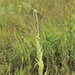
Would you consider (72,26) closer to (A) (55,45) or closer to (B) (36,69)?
(A) (55,45)

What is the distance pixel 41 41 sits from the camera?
1.98m

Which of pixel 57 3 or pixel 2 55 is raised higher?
pixel 57 3

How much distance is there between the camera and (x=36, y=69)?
187 cm

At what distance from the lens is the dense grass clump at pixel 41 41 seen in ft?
6.06

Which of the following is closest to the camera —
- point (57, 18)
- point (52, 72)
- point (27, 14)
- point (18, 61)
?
point (52, 72)

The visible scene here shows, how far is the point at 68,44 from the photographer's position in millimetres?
1949

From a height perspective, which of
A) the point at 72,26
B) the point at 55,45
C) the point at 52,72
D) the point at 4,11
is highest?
the point at 4,11

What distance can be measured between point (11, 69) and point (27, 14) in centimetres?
84

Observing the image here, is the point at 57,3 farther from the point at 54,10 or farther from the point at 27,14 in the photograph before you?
the point at 27,14

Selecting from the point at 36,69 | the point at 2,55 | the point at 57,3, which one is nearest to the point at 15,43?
the point at 2,55

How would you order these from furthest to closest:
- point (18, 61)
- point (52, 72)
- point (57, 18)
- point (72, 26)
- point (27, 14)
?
1. point (27, 14)
2. point (57, 18)
3. point (72, 26)
4. point (18, 61)
5. point (52, 72)

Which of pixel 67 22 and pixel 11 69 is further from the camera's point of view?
pixel 67 22

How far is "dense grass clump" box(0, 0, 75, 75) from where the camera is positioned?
6.06 feet

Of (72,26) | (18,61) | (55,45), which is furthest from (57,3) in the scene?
(18,61)
